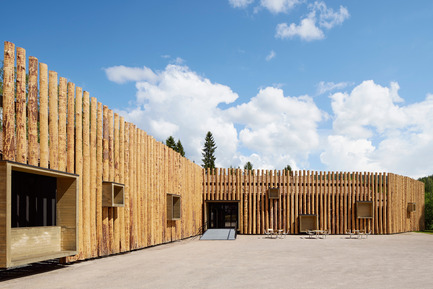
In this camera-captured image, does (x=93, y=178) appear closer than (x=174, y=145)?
Yes

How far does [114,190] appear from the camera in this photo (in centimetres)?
1248

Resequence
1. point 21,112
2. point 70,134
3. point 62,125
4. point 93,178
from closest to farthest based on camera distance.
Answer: point 21,112, point 62,125, point 70,134, point 93,178

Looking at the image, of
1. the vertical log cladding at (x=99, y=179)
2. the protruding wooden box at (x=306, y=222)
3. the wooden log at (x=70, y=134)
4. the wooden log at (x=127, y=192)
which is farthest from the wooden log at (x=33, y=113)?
the protruding wooden box at (x=306, y=222)

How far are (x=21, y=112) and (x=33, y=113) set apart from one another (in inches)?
17.9

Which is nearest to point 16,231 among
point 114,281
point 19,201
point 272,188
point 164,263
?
point 19,201

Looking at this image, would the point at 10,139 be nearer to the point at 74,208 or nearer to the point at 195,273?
the point at 74,208

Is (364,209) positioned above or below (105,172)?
below

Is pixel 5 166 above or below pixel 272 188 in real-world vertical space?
above

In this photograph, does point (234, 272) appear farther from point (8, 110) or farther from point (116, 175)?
point (8, 110)

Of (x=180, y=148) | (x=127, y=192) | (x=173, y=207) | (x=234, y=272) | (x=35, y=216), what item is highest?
(x=180, y=148)

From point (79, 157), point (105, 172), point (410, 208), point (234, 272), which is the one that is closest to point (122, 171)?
point (105, 172)

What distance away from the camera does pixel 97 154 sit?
11.7 meters

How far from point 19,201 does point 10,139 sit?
1.47 m

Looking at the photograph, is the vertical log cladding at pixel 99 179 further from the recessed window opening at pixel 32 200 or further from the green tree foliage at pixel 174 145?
the green tree foliage at pixel 174 145
